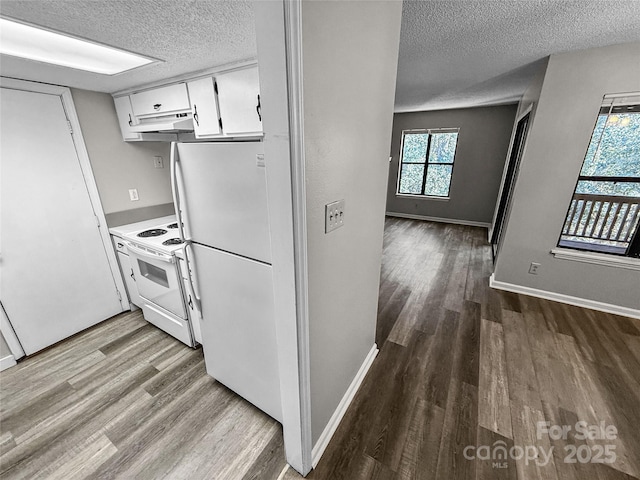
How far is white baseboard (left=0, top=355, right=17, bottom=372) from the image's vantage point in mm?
1973

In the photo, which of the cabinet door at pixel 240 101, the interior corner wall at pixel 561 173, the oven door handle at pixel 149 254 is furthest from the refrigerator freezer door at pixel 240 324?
the interior corner wall at pixel 561 173

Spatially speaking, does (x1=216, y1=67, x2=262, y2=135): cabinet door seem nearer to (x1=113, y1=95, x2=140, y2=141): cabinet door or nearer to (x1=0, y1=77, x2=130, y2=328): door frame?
(x1=113, y1=95, x2=140, y2=141): cabinet door

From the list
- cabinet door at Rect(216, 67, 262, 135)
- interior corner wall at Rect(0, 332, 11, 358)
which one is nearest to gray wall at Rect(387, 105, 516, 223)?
cabinet door at Rect(216, 67, 262, 135)

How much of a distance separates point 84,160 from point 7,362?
5.65 feet

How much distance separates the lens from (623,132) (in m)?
2.29

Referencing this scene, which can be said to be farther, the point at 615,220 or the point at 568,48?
the point at 615,220

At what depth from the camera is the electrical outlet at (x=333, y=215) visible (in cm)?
106

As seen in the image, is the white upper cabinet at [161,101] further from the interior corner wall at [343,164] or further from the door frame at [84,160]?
the interior corner wall at [343,164]

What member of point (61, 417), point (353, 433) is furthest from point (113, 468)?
point (353, 433)

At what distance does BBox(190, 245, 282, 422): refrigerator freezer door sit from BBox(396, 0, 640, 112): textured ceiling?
1822mm

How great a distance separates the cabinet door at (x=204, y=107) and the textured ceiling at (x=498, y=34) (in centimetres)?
141

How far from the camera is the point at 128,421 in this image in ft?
5.20

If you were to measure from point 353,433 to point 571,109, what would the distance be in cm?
327

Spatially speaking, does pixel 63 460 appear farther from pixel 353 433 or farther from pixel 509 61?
pixel 509 61
